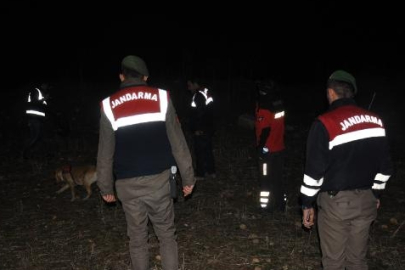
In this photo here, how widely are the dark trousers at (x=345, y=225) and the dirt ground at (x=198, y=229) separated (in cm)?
151

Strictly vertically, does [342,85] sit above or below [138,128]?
above

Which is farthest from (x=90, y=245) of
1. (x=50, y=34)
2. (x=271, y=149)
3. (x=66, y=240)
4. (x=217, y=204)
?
(x=50, y=34)

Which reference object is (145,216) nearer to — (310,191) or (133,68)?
(133,68)

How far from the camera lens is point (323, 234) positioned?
4.19 m

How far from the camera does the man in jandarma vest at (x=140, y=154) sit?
439 centimetres

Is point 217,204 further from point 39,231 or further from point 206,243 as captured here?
point 39,231

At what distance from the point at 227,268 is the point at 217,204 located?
265cm

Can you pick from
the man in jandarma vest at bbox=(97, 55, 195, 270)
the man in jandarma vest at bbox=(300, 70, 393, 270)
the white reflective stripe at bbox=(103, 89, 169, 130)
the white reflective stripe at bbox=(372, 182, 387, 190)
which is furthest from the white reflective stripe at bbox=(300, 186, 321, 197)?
the white reflective stripe at bbox=(103, 89, 169, 130)

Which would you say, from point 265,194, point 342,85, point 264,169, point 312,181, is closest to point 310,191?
point 312,181

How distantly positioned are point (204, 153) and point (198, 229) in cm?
298

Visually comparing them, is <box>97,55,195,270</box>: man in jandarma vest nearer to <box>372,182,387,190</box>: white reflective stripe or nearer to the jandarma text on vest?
the jandarma text on vest

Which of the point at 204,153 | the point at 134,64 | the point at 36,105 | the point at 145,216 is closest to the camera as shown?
the point at 134,64

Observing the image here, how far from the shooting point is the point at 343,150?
3934 mm

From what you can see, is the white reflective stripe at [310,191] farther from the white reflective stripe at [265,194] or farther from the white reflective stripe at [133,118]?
the white reflective stripe at [265,194]
